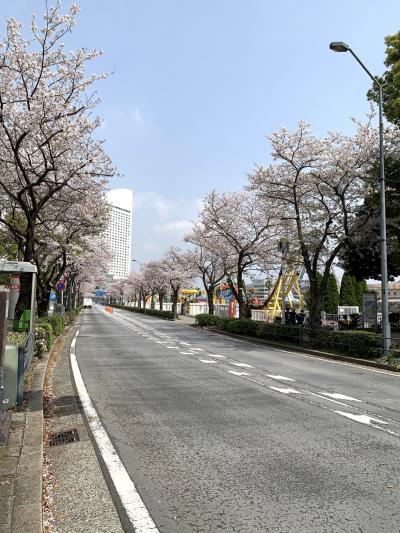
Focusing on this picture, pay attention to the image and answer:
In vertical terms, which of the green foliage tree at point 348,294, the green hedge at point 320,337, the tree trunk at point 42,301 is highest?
the green foliage tree at point 348,294

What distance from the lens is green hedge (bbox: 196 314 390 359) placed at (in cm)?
1517

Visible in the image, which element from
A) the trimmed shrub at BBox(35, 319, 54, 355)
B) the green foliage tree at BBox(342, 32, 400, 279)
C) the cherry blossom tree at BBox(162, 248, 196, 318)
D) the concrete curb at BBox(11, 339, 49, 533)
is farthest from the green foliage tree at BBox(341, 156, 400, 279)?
the cherry blossom tree at BBox(162, 248, 196, 318)

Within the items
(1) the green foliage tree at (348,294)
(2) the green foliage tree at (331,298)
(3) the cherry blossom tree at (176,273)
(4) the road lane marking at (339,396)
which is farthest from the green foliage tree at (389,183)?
(1) the green foliage tree at (348,294)

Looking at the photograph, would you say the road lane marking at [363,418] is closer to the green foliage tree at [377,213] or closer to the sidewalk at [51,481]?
the sidewalk at [51,481]

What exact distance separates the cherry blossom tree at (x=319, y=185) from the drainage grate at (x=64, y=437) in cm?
1488

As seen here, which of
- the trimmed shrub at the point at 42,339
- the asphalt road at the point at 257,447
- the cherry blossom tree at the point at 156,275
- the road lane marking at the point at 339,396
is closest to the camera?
the asphalt road at the point at 257,447

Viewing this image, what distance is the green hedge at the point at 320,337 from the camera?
15172 mm

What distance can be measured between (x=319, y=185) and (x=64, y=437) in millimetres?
17094

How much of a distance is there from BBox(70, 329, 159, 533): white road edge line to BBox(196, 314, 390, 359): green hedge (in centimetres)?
1061

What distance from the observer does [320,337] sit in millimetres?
18141

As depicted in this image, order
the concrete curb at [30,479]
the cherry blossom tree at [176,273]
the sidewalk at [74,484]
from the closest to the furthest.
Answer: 1. the concrete curb at [30,479]
2. the sidewalk at [74,484]
3. the cherry blossom tree at [176,273]

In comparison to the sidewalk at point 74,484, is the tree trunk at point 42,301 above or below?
above

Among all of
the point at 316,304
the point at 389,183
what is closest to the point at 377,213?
the point at 389,183

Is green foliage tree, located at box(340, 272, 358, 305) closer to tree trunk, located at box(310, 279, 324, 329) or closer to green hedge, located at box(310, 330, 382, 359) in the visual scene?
tree trunk, located at box(310, 279, 324, 329)
